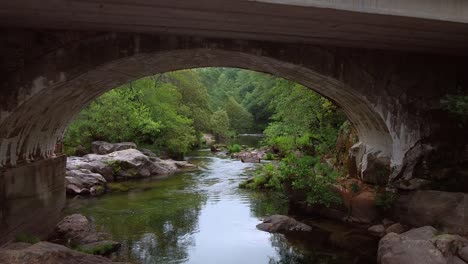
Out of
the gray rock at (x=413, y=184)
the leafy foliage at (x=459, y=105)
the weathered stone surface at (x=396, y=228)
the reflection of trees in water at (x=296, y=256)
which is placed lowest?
the reflection of trees in water at (x=296, y=256)

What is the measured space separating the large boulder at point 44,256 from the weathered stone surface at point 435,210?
24.6 ft

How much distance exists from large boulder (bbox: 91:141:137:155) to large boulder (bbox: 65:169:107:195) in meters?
5.64

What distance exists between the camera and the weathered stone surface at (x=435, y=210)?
983 centimetres

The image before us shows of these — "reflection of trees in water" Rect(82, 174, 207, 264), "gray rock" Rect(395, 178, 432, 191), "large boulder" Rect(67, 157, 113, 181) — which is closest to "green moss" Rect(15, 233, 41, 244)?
"reflection of trees in water" Rect(82, 174, 207, 264)

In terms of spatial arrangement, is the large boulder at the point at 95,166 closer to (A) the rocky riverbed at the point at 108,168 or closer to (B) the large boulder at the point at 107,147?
(A) the rocky riverbed at the point at 108,168

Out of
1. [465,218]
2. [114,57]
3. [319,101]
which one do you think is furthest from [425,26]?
[319,101]

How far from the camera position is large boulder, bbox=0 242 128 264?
263 inches

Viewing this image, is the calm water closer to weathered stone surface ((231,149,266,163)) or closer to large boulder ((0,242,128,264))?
large boulder ((0,242,128,264))

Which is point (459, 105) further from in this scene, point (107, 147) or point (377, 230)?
point (107, 147)

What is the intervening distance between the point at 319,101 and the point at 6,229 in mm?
12163

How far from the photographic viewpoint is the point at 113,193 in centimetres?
1794

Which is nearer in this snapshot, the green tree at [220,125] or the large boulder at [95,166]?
the large boulder at [95,166]

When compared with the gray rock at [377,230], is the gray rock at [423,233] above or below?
above

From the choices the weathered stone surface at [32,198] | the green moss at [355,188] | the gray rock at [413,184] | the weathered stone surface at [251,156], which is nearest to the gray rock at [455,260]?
the gray rock at [413,184]
